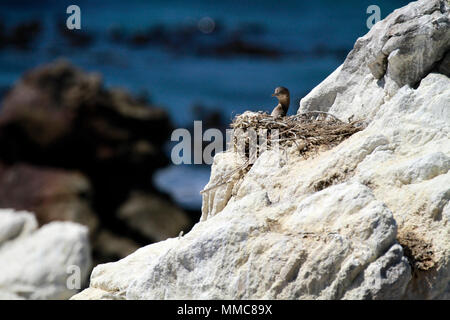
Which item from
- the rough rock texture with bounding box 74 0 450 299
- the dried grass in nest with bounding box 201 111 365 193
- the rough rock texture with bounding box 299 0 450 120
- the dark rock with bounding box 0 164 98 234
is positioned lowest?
the rough rock texture with bounding box 74 0 450 299

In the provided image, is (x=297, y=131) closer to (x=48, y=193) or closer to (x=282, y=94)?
(x=282, y=94)

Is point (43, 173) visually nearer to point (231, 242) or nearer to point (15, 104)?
point (15, 104)

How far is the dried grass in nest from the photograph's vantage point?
677 centimetres

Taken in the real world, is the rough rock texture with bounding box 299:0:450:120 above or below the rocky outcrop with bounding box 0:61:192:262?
below

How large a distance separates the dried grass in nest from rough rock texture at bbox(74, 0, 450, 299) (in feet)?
Answer: 0.43

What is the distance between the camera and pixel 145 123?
85.0 ft

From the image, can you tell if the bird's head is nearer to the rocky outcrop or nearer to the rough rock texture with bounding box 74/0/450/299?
the rough rock texture with bounding box 74/0/450/299

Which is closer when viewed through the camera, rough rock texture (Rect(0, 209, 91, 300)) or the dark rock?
rough rock texture (Rect(0, 209, 91, 300))
